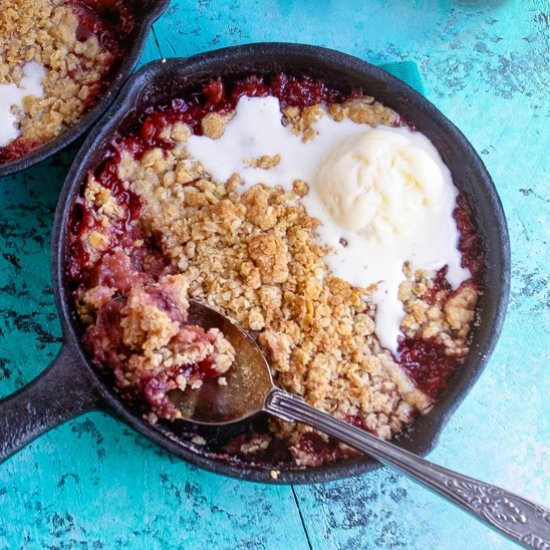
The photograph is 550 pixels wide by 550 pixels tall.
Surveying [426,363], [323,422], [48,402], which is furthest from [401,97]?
[48,402]

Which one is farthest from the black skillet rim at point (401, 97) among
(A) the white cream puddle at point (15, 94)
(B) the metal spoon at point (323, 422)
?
(A) the white cream puddle at point (15, 94)

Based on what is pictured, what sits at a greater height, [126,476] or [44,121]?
[44,121]

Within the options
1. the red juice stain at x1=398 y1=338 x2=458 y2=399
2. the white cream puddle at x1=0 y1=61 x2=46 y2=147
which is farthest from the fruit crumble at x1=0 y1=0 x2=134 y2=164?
the red juice stain at x1=398 y1=338 x2=458 y2=399

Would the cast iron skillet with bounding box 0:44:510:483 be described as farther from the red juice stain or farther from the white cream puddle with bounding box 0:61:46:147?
the white cream puddle with bounding box 0:61:46:147

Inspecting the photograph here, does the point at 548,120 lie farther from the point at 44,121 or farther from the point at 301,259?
the point at 44,121

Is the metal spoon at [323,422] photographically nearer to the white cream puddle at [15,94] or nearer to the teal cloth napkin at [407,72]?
the white cream puddle at [15,94]

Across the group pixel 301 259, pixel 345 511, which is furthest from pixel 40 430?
pixel 345 511
